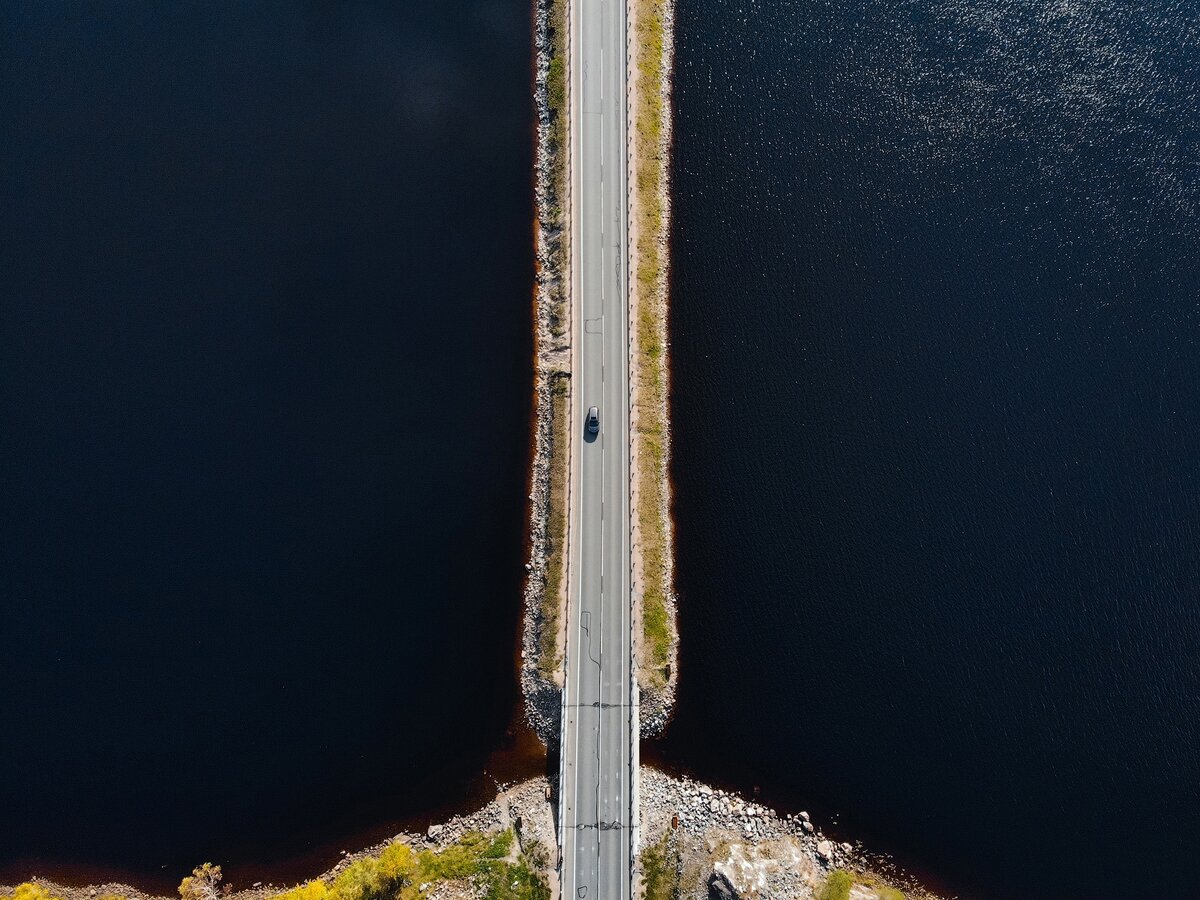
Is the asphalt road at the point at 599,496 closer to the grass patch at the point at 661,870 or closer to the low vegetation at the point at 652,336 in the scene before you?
the low vegetation at the point at 652,336

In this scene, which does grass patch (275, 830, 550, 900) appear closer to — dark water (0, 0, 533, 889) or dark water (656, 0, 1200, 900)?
dark water (0, 0, 533, 889)

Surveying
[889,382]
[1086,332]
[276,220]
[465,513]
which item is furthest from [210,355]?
[1086,332]

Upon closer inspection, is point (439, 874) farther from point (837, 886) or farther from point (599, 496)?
point (599, 496)

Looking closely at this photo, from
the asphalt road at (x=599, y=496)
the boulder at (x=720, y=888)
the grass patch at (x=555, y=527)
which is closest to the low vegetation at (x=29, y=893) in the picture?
the asphalt road at (x=599, y=496)

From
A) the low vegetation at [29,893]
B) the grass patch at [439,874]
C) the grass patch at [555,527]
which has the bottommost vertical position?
the low vegetation at [29,893]

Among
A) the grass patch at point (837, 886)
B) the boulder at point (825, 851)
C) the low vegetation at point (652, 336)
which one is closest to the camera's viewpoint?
the grass patch at point (837, 886)

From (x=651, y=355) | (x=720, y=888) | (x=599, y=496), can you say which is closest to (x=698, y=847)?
(x=720, y=888)

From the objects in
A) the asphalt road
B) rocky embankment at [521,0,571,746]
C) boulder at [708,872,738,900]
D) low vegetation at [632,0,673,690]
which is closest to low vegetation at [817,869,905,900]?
boulder at [708,872,738,900]
